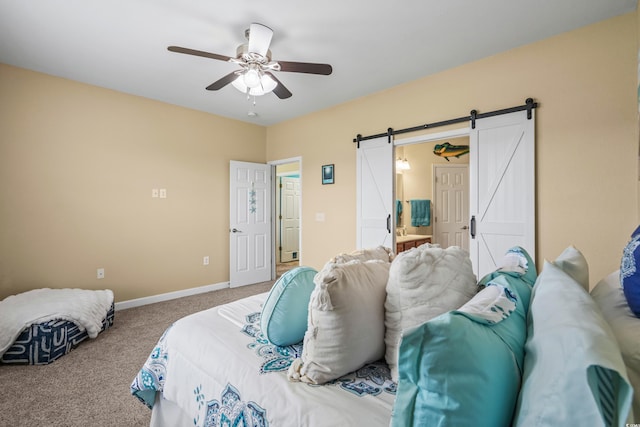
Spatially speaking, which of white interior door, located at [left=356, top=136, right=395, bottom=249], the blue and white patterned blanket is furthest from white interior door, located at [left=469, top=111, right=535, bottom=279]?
the blue and white patterned blanket

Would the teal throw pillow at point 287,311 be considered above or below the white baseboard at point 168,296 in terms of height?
above

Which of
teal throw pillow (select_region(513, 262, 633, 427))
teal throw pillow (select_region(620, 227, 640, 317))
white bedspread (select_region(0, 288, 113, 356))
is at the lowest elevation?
white bedspread (select_region(0, 288, 113, 356))

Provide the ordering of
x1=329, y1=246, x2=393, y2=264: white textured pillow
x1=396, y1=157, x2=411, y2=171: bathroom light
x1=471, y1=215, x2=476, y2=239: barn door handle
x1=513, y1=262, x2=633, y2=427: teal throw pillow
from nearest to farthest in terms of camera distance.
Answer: x1=513, y1=262, x2=633, y2=427: teal throw pillow → x1=329, y1=246, x2=393, y2=264: white textured pillow → x1=471, y1=215, x2=476, y2=239: barn door handle → x1=396, y1=157, x2=411, y2=171: bathroom light

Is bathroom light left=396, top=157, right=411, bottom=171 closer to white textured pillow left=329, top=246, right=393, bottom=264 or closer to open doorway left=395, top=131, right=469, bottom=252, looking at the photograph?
open doorway left=395, top=131, right=469, bottom=252

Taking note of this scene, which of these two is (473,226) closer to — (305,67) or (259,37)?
(305,67)

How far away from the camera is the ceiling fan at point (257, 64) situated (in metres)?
2.38

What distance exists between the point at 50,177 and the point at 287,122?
328 cm

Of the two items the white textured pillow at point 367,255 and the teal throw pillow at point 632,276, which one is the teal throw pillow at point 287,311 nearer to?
the white textured pillow at point 367,255

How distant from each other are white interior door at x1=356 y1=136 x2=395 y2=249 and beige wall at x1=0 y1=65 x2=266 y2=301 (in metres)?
2.28

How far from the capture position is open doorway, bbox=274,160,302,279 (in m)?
7.04

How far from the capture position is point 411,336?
0.59 meters

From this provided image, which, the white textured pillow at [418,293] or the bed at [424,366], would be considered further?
the white textured pillow at [418,293]

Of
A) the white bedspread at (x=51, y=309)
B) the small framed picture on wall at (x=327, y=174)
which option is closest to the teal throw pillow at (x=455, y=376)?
the white bedspread at (x=51, y=309)

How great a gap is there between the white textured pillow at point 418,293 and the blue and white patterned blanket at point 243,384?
18cm
